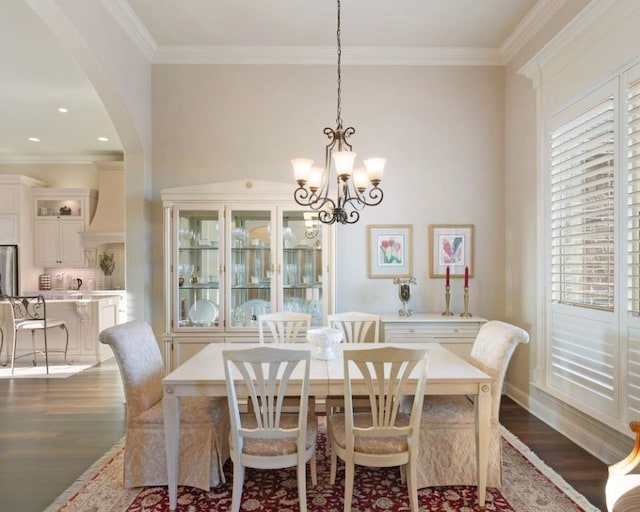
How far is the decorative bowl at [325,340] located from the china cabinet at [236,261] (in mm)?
1082

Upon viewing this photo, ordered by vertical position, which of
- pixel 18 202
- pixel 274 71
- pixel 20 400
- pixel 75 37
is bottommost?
pixel 20 400

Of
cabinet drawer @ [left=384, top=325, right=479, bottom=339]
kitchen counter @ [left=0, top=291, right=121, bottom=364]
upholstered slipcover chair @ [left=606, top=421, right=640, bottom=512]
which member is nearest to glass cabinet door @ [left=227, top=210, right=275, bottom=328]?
cabinet drawer @ [left=384, top=325, right=479, bottom=339]

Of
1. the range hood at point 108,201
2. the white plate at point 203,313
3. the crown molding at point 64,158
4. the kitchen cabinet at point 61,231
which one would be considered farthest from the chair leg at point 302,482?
the crown molding at point 64,158

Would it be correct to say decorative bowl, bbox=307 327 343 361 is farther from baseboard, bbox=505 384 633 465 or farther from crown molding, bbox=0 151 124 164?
crown molding, bbox=0 151 124 164

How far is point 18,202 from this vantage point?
22.9 feet

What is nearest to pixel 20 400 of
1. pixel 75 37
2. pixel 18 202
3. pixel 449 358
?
pixel 75 37

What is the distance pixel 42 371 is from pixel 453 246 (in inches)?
195

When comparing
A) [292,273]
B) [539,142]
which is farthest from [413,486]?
[539,142]

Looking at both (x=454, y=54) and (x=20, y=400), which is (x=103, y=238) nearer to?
(x=20, y=400)

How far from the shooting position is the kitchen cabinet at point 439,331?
3.67m

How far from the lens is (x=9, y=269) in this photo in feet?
22.6

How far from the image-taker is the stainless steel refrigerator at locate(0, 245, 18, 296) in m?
6.82

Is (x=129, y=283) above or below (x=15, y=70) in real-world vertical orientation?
below

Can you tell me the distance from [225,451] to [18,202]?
263 inches
